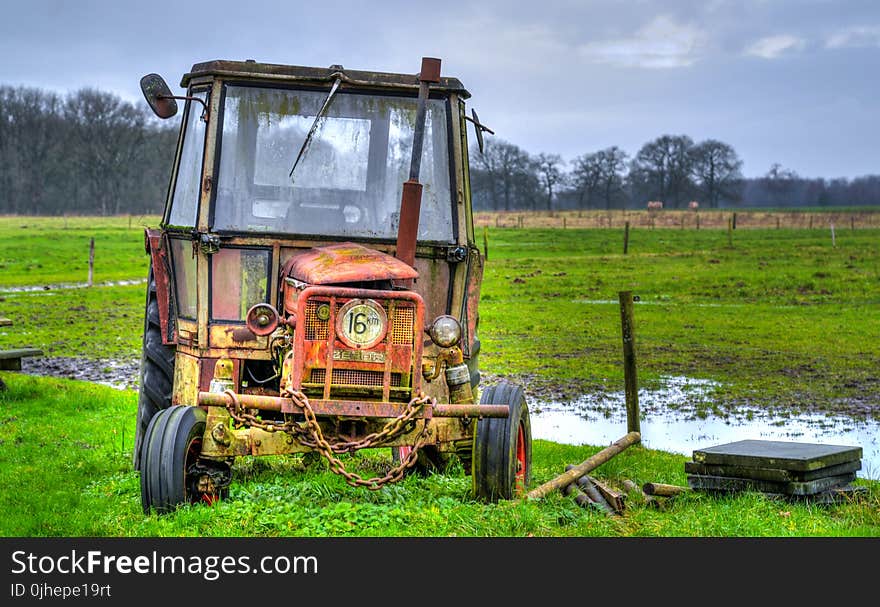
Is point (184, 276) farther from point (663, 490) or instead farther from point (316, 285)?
point (663, 490)

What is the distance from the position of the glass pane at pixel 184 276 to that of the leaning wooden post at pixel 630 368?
4301mm

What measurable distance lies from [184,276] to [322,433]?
206 centimetres

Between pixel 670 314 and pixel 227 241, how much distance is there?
55.6ft

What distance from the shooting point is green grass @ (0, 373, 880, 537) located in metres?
6.51

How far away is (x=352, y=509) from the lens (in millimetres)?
6695

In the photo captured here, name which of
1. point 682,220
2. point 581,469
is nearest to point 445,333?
point 581,469

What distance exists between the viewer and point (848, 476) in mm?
8156

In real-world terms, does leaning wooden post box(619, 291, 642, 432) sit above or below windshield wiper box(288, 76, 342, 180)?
below

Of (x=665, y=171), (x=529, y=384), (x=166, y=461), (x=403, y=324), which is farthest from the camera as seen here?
(x=665, y=171)

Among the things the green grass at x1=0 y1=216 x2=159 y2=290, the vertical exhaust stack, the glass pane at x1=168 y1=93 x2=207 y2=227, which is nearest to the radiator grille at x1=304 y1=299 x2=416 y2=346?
the vertical exhaust stack

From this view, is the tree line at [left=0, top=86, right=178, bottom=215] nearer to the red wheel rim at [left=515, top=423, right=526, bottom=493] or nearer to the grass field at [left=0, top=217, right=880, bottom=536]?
the grass field at [left=0, top=217, right=880, bottom=536]

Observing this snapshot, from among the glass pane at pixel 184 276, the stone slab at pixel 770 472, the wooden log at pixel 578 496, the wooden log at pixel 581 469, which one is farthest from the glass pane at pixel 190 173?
the stone slab at pixel 770 472

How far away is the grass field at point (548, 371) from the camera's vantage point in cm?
680
